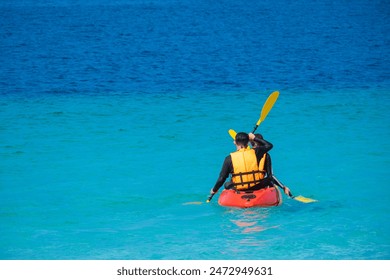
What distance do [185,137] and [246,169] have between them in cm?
543

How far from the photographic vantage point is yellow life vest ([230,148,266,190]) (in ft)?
25.8

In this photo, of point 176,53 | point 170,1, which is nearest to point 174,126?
point 176,53

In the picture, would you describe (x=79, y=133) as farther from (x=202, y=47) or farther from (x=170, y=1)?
(x=170, y=1)

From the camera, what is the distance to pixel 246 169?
788cm

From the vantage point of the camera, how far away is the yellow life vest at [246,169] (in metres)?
7.85

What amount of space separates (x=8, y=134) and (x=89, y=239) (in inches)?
252

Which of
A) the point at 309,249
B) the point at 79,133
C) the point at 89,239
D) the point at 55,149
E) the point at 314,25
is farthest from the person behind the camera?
the point at 314,25

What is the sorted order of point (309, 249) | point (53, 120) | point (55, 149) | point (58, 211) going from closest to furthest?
1. point (309, 249)
2. point (58, 211)
3. point (55, 149)
4. point (53, 120)

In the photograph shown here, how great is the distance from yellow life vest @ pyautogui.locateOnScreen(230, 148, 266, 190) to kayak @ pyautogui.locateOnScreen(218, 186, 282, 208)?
83 mm

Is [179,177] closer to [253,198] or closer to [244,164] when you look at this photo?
[253,198]

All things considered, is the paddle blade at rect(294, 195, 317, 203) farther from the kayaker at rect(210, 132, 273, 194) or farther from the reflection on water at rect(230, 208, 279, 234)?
the kayaker at rect(210, 132, 273, 194)

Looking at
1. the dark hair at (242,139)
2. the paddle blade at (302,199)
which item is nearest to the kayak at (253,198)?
the dark hair at (242,139)

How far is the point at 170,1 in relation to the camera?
→ 4609 cm

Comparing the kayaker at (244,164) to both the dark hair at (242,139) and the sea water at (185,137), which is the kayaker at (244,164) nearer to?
the dark hair at (242,139)
